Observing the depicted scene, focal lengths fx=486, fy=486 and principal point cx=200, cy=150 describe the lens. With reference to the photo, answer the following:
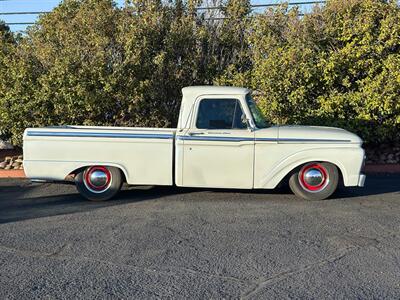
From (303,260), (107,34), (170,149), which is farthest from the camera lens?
(107,34)

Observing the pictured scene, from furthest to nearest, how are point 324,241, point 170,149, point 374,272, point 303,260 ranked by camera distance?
point 170,149
point 324,241
point 303,260
point 374,272

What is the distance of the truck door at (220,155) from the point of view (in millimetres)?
7508

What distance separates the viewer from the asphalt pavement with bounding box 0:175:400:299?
4.38 m

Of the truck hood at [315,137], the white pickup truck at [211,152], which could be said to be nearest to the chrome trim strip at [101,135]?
the white pickup truck at [211,152]

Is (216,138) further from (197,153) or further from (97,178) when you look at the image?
(97,178)

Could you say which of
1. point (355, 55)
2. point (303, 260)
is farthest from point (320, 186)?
point (355, 55)

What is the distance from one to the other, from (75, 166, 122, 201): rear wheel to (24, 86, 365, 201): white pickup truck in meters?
0.04

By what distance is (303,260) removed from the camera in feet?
16.6

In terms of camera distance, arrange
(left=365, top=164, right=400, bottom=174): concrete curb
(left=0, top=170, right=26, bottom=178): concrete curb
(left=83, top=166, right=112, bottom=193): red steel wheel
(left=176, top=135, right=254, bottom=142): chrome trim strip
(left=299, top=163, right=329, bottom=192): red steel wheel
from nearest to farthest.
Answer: (left=176, top=135, right=254, bottom=142): chrome trim strip < (left=299, top=163, right=329, bottom=192): red steel wheel < (left=83, top=166, right=112, bottom=193): red steel wheel < (left=0, top=170, right=26, bottom=178): concrete curb < (left=365, top=164, right=400, bottom=174): concrete curb

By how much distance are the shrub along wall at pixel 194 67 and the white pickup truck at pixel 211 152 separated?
10.1 feet

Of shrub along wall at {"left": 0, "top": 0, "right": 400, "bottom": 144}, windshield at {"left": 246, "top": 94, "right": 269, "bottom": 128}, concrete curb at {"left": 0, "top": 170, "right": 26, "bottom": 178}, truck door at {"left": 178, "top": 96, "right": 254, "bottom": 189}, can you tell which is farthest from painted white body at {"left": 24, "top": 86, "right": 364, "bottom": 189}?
shrub along wall at {"left": 0, "top": 0, "right": 400, "bottom": 144}

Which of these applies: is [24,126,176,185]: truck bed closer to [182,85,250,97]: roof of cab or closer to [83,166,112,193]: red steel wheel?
[83,166,112,193]: red steel wheel

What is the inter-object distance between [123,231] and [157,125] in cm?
579

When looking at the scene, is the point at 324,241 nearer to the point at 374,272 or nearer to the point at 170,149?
the point at 374,272
